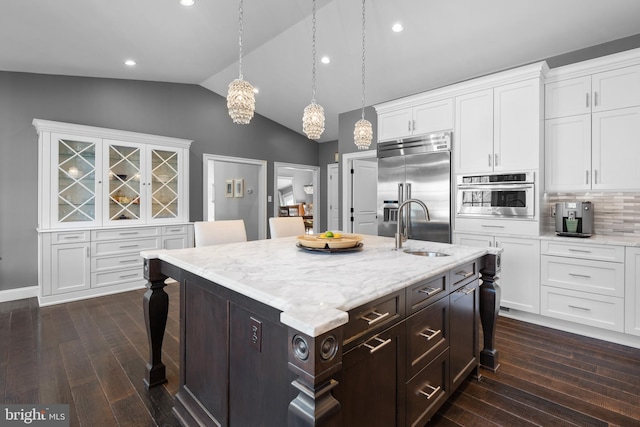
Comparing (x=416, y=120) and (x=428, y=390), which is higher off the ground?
(x=416, y=120)

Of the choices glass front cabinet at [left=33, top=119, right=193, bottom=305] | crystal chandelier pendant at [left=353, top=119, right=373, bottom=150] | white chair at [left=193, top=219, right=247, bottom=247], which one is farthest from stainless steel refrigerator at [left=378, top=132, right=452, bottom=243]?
glass front cabinet at [left=33, top=119, right=193, bottom=305]

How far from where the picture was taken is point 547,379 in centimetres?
213

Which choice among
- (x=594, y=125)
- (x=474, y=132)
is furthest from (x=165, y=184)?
(x=594, y=125)

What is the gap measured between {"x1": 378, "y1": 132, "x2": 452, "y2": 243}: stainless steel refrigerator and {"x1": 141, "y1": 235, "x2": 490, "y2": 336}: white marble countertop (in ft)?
5.48

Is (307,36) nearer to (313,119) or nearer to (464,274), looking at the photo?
(313,119)

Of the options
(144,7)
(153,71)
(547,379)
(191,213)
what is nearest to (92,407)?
(547,379)

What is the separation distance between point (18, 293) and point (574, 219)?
6312mm

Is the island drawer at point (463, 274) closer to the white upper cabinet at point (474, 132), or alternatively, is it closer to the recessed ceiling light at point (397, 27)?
the white upper cabinet at point (474, 132)

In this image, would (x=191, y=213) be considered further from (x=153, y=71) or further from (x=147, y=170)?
(x=153, y=71)

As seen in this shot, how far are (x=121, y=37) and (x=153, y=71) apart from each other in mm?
1127

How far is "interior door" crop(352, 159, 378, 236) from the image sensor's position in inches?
220

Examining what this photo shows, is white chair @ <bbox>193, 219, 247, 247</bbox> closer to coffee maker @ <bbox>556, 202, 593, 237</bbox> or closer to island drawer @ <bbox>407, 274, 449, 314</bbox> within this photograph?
island drawer @ <bbox>407, 274, 449, 314</bbox>

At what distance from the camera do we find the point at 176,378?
2.13 metres

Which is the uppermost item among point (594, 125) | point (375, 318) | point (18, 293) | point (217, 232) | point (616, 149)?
point (594, 125)
